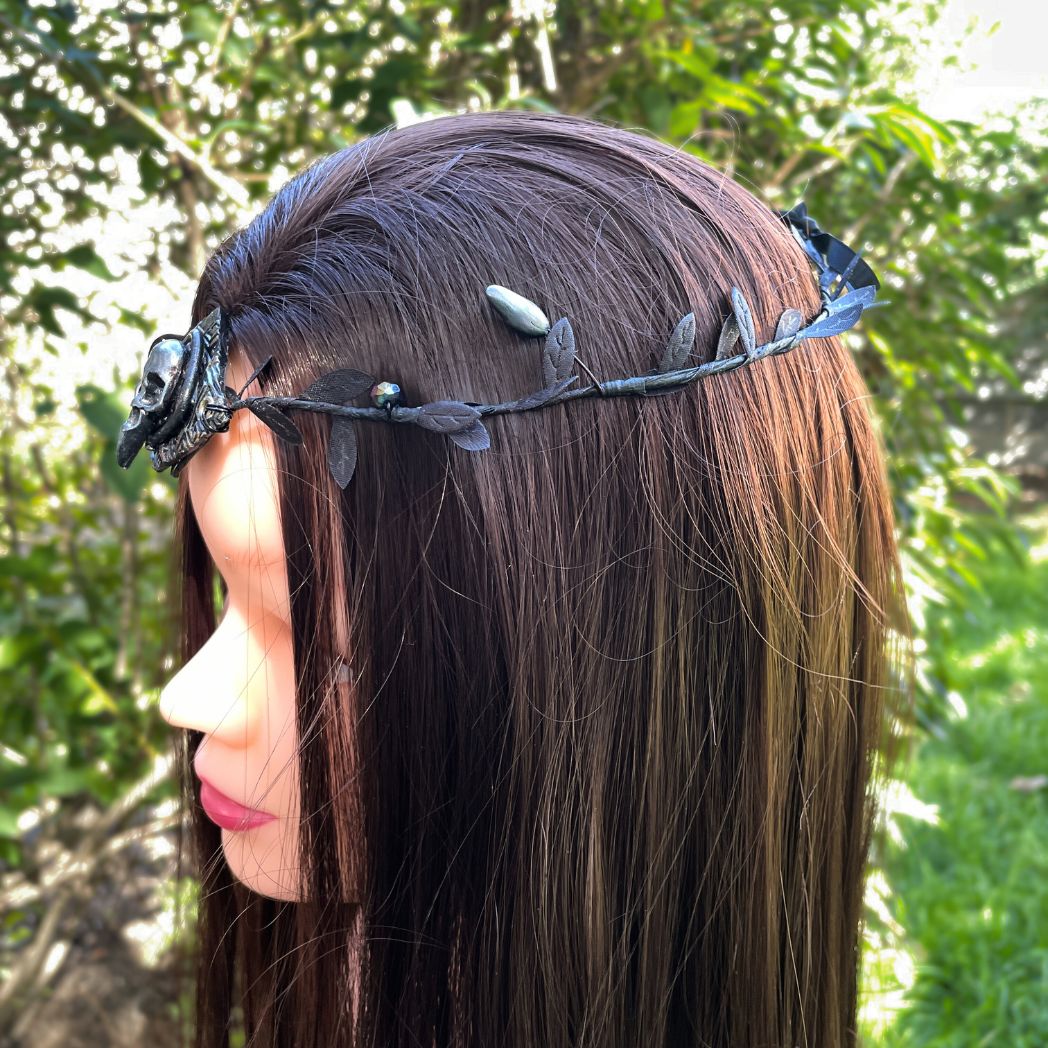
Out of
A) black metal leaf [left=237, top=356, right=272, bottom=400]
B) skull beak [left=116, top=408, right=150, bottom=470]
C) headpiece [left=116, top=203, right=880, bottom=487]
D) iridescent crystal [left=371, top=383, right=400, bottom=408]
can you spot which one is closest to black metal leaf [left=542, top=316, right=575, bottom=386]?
headpiece [left=116, top=203, right=880, bottom=487]

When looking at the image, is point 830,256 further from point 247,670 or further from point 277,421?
point 247,670

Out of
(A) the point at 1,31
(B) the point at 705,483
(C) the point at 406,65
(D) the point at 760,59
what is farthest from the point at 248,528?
(D) the point at 760,59

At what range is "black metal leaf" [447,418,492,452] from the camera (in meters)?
0.64

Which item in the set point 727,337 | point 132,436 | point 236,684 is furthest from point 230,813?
point 727,337

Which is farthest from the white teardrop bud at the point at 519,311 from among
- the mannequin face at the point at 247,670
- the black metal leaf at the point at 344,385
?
the mannequin face at the point at 247,670

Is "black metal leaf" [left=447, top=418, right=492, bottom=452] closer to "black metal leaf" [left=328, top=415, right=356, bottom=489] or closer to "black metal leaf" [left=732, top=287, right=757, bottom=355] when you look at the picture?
"black metal leaf" [left=328, top=415, right=356, bottom=489]

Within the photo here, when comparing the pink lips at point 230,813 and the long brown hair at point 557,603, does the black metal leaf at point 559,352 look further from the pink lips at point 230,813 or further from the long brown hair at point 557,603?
the pink lips at point 230,813

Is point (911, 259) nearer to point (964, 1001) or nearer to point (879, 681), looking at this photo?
point (879, 681)

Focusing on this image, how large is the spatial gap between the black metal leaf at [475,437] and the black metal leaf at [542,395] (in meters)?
0.03

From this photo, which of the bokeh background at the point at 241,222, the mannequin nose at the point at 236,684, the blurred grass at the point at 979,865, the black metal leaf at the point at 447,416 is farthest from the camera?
the blurred grass at the point at 979,865

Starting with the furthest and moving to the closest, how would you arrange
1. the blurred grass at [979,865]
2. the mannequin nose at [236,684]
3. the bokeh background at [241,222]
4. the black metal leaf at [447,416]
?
the blurred grass at [979,865]
the bokeh background at [241,222]
the mannequin nose at [236,684]
the black metal leaf at [447,416]

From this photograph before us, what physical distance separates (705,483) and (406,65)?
1.00 meters

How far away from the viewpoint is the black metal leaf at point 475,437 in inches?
25.2

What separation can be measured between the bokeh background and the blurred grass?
0.01 metres
